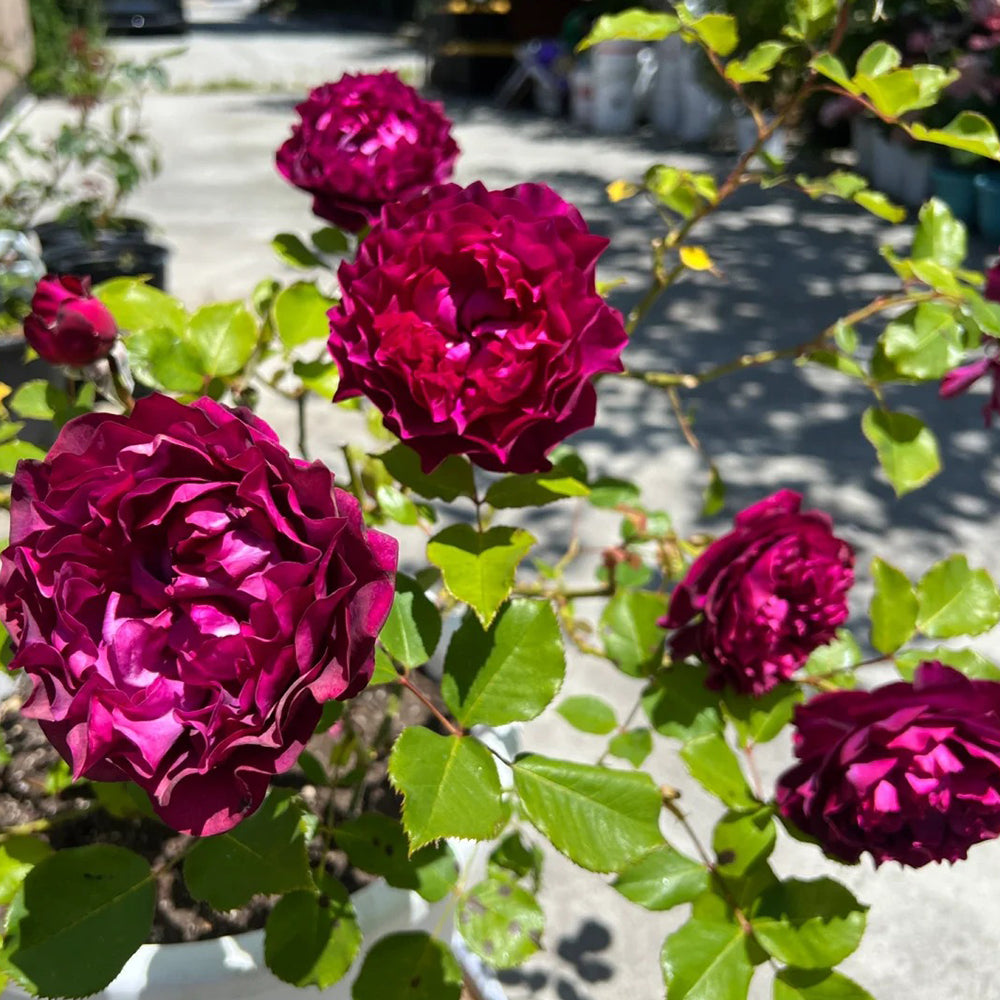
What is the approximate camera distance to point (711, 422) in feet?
9.50

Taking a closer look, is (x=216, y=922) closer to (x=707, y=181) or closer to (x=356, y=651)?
(x=356, y=651)

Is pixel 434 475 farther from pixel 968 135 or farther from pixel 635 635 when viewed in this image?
pixel 968 135

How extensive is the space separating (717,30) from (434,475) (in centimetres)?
43

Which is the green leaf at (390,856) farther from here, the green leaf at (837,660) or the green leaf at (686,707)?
the green leaf at (837,660)

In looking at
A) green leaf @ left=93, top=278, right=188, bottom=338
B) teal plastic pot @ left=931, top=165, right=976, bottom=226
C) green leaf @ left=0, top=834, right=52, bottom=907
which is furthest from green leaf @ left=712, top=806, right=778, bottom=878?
teal plastic pot @ left=931, top=165, right=976, bottom=226

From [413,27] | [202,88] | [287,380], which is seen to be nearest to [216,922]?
[287,380]

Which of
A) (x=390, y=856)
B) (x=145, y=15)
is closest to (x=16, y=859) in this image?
(x=390, y=856)

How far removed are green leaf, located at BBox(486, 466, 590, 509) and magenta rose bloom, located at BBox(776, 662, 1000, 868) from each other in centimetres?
23

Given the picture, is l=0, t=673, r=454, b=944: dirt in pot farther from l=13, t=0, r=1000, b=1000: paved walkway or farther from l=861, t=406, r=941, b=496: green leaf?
l=861, t=406, r=941, b=496: green leaf

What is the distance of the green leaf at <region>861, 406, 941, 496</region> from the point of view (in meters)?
0.79

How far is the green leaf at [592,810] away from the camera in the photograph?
0.56 metres

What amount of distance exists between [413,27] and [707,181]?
49.6 ft

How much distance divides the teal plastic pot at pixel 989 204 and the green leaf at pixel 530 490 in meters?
4.28

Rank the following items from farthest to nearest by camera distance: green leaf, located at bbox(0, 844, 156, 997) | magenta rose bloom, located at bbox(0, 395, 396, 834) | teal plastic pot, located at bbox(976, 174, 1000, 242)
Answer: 1. teal plastic pot, located at bbox(976, 174, 1000, 242)
2. green leaf, located at bbox(0, 844, 156, 997)
3. magenta rose bloom, located at bbox(0, 395, 396, 834)
